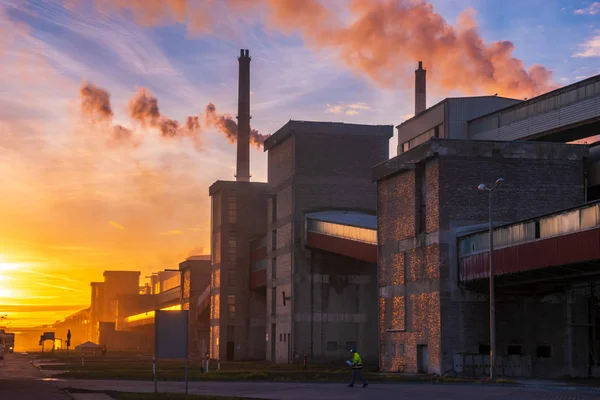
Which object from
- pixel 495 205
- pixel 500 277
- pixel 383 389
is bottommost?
pixel 383 389

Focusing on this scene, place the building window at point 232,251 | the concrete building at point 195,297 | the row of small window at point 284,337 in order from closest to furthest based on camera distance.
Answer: the row of small window at point 284,337 < the building window at point 232,251 < the concrete building at point 195,297

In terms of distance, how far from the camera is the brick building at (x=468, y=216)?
60312 mm

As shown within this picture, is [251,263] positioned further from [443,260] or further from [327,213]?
[443,260]

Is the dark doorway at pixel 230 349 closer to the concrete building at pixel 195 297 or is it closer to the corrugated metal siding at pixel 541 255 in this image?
the concrete building at pixel 195 297

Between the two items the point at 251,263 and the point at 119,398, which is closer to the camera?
the point at 119,398

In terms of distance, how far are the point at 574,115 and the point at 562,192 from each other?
37.1 ft

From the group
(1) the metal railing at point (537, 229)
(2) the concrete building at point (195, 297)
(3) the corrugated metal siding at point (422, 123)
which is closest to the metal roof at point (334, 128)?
(3) the corrugated metal siding at point (422, 123)

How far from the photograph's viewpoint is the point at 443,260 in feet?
200

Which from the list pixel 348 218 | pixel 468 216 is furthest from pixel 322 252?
pixel 468 216

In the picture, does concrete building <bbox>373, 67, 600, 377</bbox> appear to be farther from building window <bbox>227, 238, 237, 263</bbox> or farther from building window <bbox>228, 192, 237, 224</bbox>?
building window <bbox>228, 192, 237, 224</bbox>

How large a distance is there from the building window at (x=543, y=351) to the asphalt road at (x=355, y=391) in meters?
15.1

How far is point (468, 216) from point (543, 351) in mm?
10184

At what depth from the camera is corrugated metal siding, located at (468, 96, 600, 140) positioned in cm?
6962

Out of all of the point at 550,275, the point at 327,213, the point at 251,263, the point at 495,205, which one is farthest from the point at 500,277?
the point at 251,263
